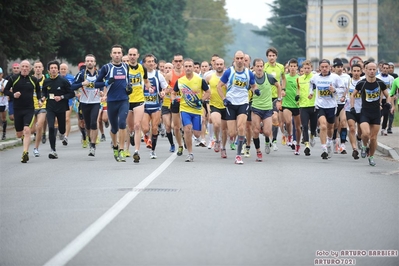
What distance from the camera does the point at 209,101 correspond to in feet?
64.4

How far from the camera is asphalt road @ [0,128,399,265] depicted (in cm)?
857

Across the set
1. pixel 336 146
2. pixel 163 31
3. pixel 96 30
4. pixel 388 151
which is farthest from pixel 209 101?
pixel 163 31

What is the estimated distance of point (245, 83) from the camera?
1831 cm

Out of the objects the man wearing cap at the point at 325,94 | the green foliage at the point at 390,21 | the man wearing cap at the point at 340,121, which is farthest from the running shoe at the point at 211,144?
the green foliage at the point at 390,21

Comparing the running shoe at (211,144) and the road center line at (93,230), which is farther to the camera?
the running shoe at (211,144)

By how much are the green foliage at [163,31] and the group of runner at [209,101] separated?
60188 millimetres

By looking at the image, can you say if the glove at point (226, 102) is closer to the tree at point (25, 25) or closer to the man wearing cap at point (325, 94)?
the man wearing cap at point (325, 94)

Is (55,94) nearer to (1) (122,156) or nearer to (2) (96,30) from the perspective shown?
(1) (122,156)

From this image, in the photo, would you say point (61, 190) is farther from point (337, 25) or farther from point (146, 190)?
point (337, 25)

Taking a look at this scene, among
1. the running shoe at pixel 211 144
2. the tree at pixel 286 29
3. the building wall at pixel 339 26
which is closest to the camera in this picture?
the running shoe at pixel 211 144

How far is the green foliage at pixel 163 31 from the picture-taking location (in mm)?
84250

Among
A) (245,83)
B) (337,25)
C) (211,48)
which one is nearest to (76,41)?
(245,83)

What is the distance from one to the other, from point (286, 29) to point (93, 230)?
91986 millimetres

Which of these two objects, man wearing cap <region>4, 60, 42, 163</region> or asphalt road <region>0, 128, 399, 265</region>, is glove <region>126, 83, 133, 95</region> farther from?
man wearing cap <region>4, 60, 42, 163</region>
